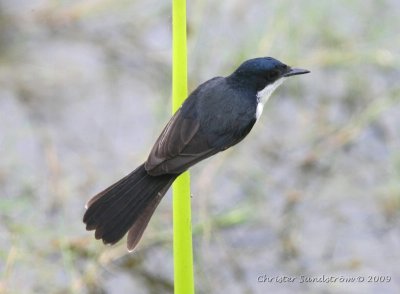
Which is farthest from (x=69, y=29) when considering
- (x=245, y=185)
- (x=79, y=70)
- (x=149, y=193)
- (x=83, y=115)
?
(x=149, y=193)

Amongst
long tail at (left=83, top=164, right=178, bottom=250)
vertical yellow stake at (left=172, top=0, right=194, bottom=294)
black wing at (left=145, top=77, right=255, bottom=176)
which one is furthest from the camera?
black wing at (left=145, top=77, right=255, bottom=176)

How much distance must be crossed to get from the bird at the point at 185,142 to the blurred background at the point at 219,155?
2.78 feet

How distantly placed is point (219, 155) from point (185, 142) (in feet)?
5.36

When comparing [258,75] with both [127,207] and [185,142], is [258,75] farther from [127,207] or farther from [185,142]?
[127,207]

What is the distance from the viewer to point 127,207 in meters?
2.52

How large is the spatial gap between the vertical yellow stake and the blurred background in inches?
47.0

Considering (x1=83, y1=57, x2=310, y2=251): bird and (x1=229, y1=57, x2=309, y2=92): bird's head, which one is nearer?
(x1=83, y1=57, x2=310, y2=251): bird

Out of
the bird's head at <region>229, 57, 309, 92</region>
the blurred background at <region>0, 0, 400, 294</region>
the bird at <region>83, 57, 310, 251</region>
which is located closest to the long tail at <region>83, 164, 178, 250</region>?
the bird at <region>83, 57, 310, 251</region>

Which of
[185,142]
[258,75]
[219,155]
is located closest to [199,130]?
[185,142]

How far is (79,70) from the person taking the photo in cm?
510

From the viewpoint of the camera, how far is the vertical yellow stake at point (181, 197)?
2.10 m

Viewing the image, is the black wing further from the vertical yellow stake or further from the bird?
the vertical yellow stake

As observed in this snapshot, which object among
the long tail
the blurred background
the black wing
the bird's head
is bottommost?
the blurred background

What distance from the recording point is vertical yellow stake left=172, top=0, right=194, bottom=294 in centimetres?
210
